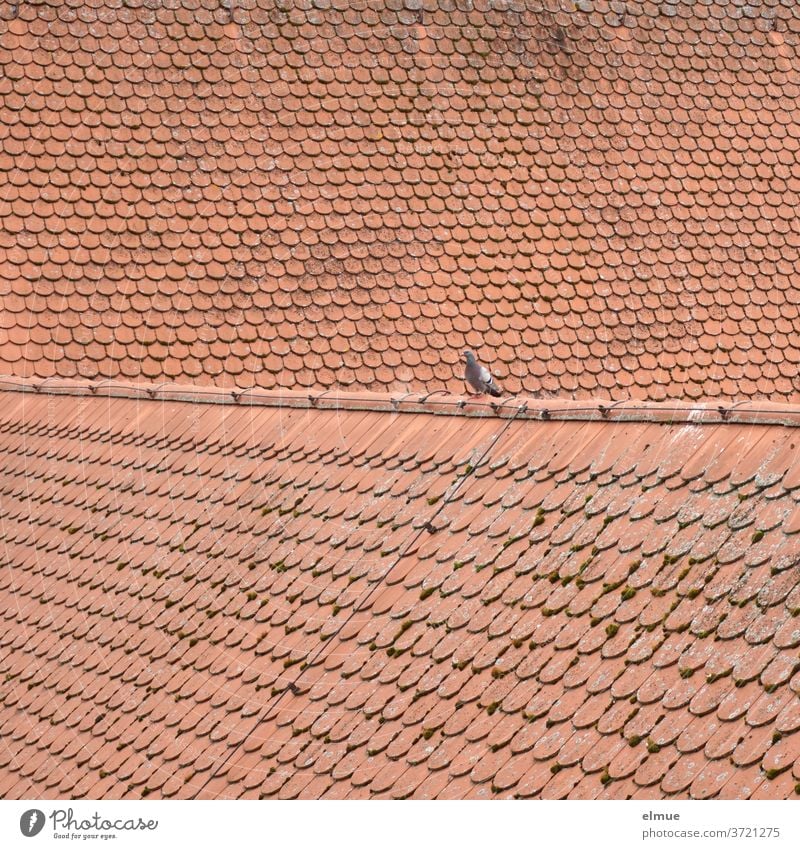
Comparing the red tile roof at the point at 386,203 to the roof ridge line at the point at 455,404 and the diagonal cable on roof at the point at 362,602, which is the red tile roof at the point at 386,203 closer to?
the roof ridge line at the point at 455,404

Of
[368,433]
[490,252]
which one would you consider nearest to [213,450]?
[368,433]

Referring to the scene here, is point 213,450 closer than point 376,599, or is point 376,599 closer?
point 376,599

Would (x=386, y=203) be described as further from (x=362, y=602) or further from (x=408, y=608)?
(x=408, y=608)

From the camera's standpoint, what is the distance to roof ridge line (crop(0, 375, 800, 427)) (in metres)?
7.76

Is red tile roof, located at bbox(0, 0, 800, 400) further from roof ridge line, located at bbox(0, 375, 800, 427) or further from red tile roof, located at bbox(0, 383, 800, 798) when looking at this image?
red tile roof, located at bbox(0, 383, 800, 798)

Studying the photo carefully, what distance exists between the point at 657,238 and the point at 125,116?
4998 millimetres

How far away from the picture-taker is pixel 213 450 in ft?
34.3

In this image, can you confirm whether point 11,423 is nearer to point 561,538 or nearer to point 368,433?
point 368,433
